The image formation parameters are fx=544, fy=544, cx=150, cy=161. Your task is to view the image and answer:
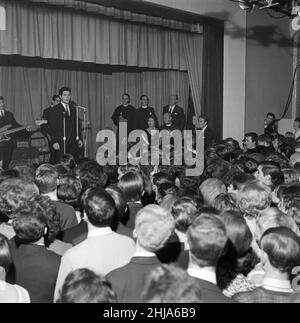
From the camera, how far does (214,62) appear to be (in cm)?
1106

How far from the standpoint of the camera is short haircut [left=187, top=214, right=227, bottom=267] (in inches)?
83.1

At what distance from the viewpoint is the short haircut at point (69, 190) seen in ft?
11.6

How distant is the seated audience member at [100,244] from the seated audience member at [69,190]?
2.71 feet

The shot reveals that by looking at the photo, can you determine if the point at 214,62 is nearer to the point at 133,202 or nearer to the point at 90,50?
the point at 90,50

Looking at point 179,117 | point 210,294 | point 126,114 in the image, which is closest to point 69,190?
point 210,294

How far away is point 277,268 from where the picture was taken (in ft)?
6.95

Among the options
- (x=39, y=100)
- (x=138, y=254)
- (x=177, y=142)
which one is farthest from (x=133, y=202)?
(x=39, y=100)

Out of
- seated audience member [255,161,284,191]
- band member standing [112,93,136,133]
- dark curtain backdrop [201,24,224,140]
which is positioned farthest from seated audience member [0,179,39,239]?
dark curtain backdrop [201,24,224,140]

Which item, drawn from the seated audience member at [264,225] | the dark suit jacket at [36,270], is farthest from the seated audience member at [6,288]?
the seated audience member at [264,225]

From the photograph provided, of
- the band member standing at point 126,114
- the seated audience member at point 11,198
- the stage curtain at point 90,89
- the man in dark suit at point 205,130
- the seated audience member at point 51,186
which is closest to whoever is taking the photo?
the seated audience member at point 11,198

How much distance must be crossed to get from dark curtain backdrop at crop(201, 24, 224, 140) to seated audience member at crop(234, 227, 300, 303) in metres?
9.03

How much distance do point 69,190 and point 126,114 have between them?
706 centimetres

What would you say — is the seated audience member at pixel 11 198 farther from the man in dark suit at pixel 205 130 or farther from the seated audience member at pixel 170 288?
the man in dark suit at pixel 205 130

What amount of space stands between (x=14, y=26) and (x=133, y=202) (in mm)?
5763
